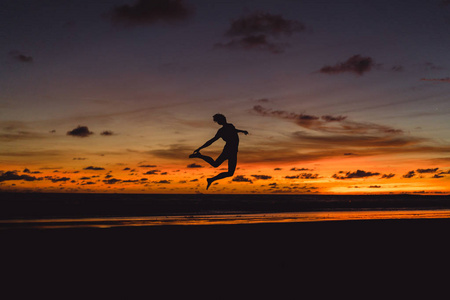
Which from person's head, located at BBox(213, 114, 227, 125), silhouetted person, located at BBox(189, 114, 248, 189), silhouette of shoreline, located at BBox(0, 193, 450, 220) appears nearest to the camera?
person's head, located at BBox(213, 114, 227, 125)

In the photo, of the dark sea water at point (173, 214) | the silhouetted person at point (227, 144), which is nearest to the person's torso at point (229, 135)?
the silhouetted person at point (227, 144)

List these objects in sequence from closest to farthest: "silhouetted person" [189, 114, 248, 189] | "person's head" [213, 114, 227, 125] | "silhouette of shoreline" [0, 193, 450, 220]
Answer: "person's head" [213, 114, 227, 125] → "silhouetted person" [189, 114, 248, 189] → "silhouette of shoreline" [0, 193, 450, 220]

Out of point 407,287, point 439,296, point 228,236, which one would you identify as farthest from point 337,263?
point 228,236

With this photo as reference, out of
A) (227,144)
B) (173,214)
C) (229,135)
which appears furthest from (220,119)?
(173,214)

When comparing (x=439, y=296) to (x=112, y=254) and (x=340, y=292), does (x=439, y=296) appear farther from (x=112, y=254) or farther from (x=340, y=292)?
(x=112, y=254)

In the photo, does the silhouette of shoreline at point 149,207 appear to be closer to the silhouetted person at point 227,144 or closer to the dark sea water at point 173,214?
the dark sea water at point 173,214

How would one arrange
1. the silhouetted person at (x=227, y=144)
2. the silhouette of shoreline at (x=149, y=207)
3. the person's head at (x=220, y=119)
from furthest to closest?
the silhouette of shoreline at (x=149, y=207)
the silhouetted person at (x=227, y=144)
the person's head at (x=220, y=119)

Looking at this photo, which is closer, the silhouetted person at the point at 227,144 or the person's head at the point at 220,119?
the person's head at the point at 220,119

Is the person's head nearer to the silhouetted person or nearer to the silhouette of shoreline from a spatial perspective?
the silhouetted person

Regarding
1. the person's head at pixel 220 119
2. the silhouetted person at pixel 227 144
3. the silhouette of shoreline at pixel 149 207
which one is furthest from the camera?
the silhouette of shoreline at pixel 149 207

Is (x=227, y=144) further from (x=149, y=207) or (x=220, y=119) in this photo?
(x=149, y=207)

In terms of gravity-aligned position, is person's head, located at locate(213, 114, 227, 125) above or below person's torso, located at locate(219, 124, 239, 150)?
above

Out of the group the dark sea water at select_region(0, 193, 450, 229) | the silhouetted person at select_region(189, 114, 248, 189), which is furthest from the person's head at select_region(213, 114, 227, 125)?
the dark sea water at select_region(0, 193, 450, 229)

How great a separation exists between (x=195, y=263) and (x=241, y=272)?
0.95 meters
